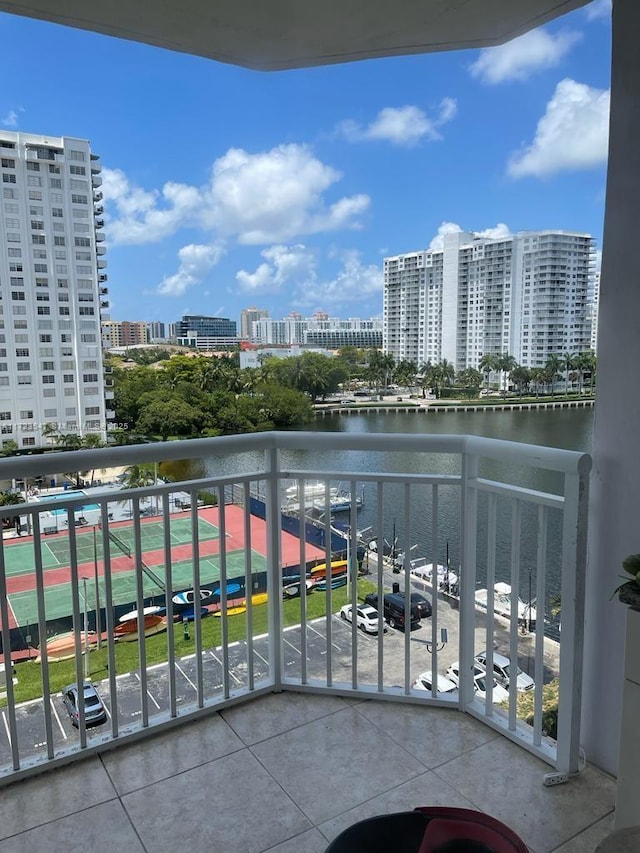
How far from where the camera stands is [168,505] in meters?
2.02

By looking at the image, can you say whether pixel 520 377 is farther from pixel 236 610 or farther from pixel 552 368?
pixel 236 610

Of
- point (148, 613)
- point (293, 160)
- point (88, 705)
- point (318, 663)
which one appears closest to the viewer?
point (88, 705)

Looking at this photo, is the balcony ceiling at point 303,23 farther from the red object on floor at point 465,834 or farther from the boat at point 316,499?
the red object on floor at point 465,834

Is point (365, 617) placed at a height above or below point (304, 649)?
above

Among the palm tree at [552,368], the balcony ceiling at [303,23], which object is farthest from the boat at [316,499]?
the balcony ceiling at [303,23]

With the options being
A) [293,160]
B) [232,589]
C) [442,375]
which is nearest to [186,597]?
[232,589]

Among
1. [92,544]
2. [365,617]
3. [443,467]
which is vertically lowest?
[365,617]

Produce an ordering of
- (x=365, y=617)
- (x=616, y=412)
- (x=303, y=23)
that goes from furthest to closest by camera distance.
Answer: (x=365, y=617)
(x=303, y=23)
(x=616, y=412)

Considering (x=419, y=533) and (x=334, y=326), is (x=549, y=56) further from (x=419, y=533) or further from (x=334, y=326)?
(x=419, y=533)

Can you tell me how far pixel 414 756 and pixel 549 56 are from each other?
2.63 meters

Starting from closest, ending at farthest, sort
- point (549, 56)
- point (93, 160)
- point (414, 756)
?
1. point (414, 756)
2. point (549, 56)
3. point (93, 160)

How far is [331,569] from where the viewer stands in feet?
7.43

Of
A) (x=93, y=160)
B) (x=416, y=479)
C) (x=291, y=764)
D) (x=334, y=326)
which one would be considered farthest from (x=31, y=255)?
(x=291, y=764)

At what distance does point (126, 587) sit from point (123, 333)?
1.01 m
